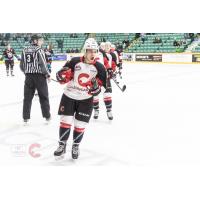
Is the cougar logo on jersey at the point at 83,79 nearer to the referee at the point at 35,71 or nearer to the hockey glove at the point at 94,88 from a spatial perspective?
the hockey glove at the point at 94,88

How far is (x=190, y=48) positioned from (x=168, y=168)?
52.9ft

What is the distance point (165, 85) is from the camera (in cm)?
959

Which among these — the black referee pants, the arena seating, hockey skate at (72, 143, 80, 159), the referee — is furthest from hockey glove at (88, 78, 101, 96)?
the arena seating

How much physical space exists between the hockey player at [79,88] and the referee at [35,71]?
4.64 feet

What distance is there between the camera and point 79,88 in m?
3.40

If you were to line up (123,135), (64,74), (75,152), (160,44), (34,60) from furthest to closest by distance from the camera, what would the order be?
1. (160,44)
2. (34,60)
3. (123,135)
4. (75,152)
5. (64,74)

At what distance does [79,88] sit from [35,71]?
5.11 ft

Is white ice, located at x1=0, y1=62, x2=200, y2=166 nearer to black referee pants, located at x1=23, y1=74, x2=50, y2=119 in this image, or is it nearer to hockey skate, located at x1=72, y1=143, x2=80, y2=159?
hockey skate, located at x1=72, y1=143, x2=80, y2=159

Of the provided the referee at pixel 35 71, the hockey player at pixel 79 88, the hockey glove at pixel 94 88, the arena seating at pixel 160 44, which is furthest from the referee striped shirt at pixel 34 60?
the arena seating at pixel 160 44

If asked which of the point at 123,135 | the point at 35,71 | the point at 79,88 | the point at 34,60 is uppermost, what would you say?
the point at 34,60

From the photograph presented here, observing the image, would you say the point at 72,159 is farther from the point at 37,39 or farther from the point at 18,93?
the point at 18,93

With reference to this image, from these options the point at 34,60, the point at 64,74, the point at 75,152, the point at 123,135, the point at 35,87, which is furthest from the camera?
the point at 35,87

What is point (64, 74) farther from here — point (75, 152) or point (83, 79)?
point (75, 152)

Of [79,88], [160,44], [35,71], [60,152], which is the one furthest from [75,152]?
[160,44]
